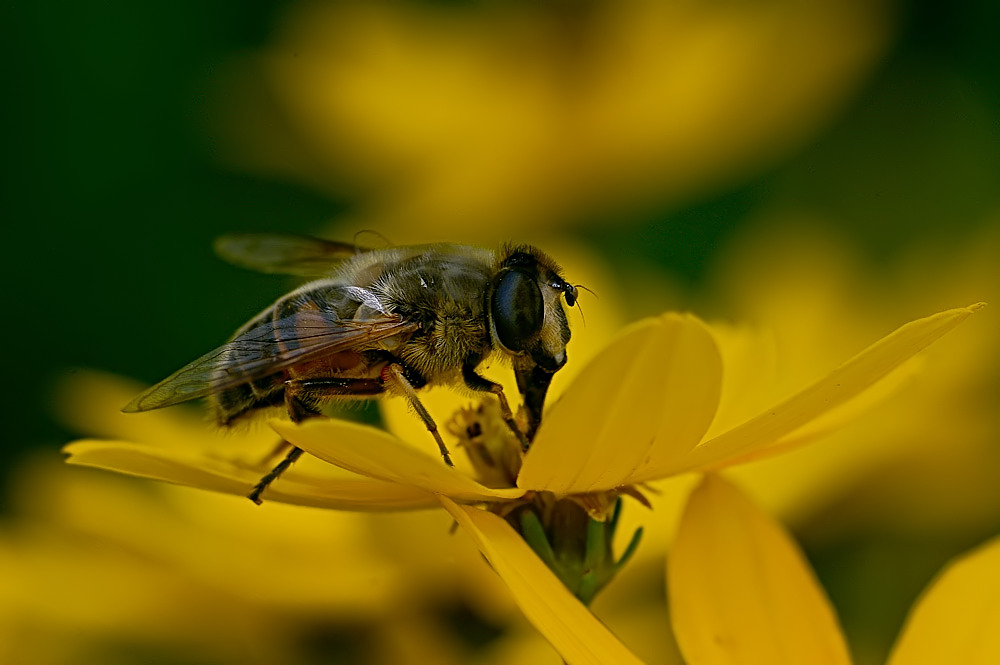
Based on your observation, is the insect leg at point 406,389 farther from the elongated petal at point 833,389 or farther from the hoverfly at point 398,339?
the elongated petal at point 833,389

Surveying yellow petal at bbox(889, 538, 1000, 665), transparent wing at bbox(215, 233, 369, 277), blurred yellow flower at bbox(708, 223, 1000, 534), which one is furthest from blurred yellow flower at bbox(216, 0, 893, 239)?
yellow petal at bbox(889, 538, 1000, 665)

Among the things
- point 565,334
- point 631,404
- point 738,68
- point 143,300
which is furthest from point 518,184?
point 631,404

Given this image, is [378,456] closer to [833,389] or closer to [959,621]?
[833,389]

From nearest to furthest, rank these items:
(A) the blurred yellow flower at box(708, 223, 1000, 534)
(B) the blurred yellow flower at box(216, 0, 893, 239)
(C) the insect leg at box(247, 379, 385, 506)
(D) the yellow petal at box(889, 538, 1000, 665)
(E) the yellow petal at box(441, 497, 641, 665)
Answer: (E) the yellow petal at box(441, 497, 641, 665), (D) the yellow petal at box(889, 538, 1000, 665), (C) the insect leg at box(247, 379, 385, 506), (A) the blurred yellow flower at box(708, 223, 1000, 534), (B) the blurred yellow flower at box(216, 0, 893, 239)

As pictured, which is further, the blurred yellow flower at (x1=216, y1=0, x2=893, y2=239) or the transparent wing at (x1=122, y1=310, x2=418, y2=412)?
the blurred yellow flower at (x1=216, y1=0, x2=893, y2=239)

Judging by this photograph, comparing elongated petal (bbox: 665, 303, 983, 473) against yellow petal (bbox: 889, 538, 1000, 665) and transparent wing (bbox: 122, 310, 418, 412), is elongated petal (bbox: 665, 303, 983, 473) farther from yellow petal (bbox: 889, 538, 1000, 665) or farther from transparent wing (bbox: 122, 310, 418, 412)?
transparent wing (bbox: 122, 310, 418, 412)

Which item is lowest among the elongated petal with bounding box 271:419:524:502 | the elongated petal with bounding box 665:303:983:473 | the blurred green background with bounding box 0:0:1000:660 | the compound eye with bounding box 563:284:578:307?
the blurred green background with bounding box 0:0:1000:660

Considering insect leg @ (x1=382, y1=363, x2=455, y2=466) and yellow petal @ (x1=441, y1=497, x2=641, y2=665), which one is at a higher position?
yellow petal @ (x1=441, y1=497, x2=641, y2=665)
